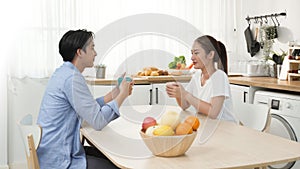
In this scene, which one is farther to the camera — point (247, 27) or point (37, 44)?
point (247, 27)

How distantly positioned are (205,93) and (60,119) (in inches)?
37.7

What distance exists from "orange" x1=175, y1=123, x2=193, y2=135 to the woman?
0.74 meters

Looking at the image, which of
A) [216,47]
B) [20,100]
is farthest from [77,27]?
[216,47]

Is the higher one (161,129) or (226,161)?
(161,129)

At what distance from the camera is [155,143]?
1.55m

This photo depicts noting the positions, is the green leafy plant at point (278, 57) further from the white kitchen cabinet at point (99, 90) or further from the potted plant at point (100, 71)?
the white kitchen cabinet at point (99, 90)

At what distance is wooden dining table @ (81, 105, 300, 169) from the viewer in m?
1.54

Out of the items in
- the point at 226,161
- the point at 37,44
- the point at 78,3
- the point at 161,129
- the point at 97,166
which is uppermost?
the point at 78,3

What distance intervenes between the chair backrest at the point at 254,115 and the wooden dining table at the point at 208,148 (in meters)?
0.22

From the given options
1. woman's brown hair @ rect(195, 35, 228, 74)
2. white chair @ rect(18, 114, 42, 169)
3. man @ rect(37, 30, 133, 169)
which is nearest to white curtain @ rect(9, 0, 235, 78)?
woman's brown hair @ rect(195, 35, 228, 74)

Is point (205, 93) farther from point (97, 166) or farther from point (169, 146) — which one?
point (169, 146)

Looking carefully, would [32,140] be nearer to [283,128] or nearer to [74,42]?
[74,42]

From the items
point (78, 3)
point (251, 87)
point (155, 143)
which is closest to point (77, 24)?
point (78, 3)

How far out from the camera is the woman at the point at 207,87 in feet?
7.80
